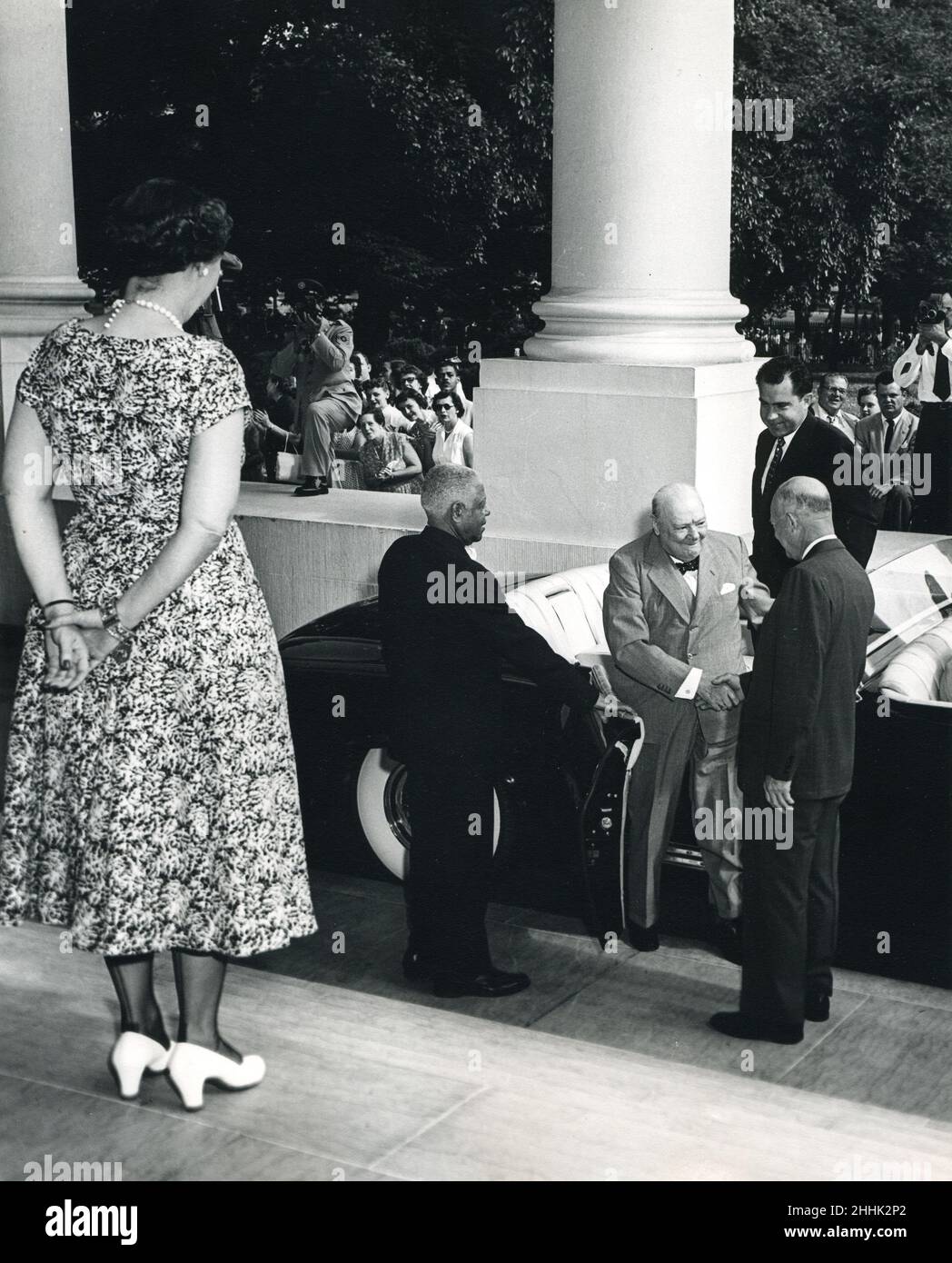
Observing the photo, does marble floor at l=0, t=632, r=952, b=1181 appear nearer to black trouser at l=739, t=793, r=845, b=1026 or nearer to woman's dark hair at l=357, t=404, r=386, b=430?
black trouser at l=739, t=793, r=845, b=1026

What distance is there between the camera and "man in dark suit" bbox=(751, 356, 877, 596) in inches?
253

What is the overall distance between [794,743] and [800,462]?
7.52 feet

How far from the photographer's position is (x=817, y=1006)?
498 centimetres

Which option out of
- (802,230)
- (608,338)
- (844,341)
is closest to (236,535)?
(608,338)

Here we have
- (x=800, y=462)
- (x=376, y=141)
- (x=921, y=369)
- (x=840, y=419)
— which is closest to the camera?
(x=800, y=462)

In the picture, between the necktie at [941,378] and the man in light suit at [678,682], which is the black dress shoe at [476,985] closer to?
the man in light suit at [678,682]

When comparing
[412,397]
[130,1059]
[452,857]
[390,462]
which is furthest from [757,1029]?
[412,397]

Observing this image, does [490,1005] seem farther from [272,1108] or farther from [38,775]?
[38,775]

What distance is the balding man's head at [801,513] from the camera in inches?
183

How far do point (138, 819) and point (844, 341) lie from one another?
33347 millimetres

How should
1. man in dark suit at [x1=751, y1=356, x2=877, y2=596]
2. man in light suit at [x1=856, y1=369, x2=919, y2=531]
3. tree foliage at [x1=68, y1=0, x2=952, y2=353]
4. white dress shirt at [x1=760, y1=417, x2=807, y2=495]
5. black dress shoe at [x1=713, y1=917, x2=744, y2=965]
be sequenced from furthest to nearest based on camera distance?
tree foliage at [x1=68, y1=0, x2=952, y2=353] → man in light suit at [x1=856, y1=369, x2=919, y2=531] → white dress shirt at [x1=760, y1=417, x2=807, y2=495] → man in dark suit at [x1=751, y1=356, x2=877, y2=596] → black dress shoe at [x1=713, y1=917, x2=744, y2=965]

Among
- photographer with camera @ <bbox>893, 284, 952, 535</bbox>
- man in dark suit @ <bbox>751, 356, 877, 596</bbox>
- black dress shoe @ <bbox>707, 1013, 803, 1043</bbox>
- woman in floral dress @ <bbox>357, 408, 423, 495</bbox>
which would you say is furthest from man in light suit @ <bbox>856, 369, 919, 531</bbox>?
black dress shoe @ <bbox>707, 1013, 803, 1043</bbox>

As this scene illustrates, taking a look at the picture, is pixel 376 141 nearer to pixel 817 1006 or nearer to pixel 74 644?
pixel 817 1006
